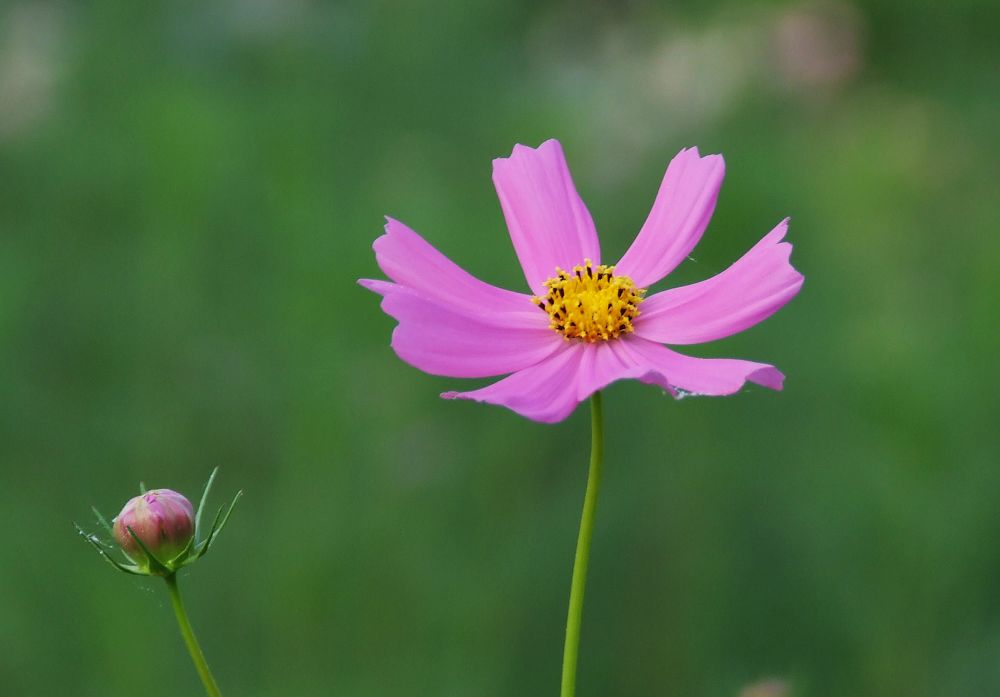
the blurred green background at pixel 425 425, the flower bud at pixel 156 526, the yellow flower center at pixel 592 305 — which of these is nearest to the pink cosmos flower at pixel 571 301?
the yellow flower center at pixel 592 305

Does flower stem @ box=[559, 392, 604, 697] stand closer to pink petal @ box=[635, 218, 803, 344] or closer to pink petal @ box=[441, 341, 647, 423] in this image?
pink petal @ box=[441, 341, 647, 423]

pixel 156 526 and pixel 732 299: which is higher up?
pixel 732 299

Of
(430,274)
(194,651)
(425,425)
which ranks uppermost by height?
(425,425)

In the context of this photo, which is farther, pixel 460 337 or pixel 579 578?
pixel 460 337

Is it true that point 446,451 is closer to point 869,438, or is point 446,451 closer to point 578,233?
point 869,438

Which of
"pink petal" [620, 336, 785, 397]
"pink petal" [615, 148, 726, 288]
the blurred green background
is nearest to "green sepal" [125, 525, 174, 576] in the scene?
"pink petal" [620, 336, 785, 397]

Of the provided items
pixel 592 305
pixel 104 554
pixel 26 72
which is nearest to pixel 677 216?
pixel 592 305

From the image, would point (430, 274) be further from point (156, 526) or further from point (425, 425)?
point (425, 425)
